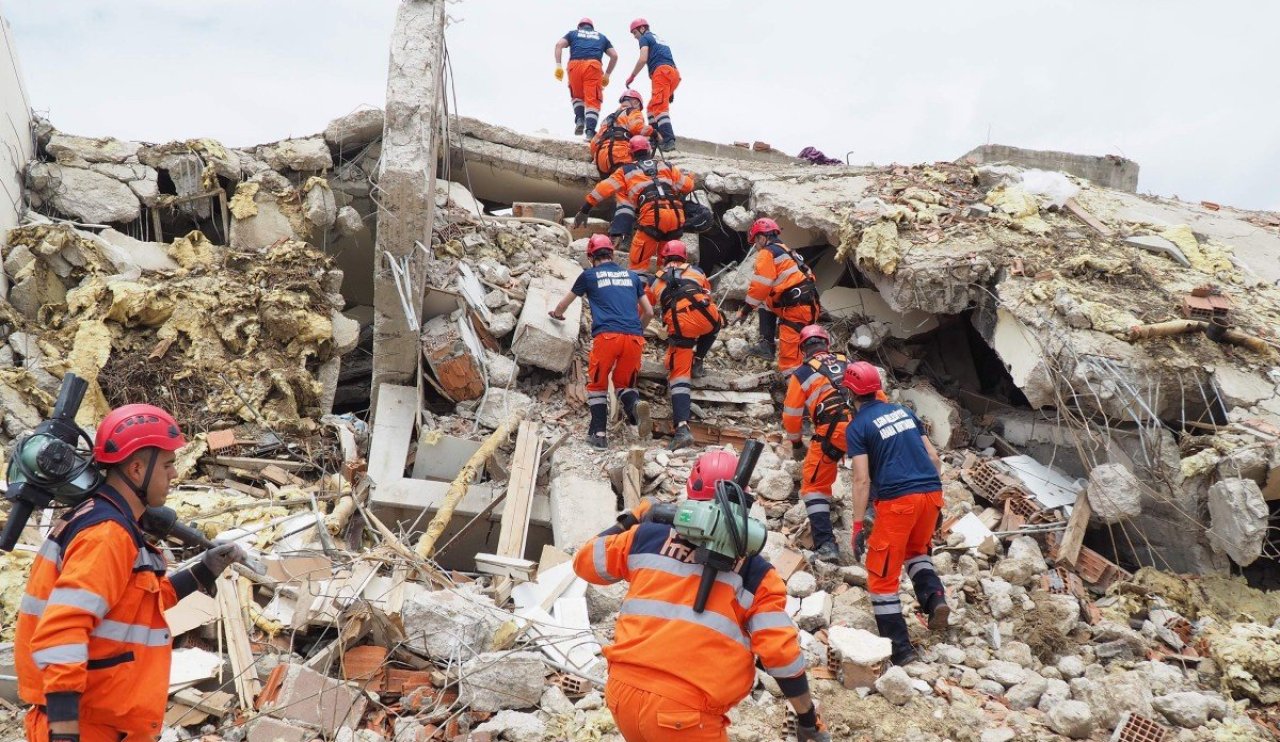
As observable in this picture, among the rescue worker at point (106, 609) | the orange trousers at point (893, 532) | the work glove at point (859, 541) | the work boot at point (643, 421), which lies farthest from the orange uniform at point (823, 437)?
the rescue worker at point (106, 609)

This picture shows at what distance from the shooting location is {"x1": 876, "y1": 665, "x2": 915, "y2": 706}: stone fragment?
4555mm

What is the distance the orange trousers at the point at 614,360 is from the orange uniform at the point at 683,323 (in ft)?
1.17

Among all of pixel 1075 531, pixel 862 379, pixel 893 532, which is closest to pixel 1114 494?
pixel 1075 531

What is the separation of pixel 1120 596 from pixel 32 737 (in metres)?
5.81

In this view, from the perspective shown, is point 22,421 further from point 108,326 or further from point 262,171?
point 262,171

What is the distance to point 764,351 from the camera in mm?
8516

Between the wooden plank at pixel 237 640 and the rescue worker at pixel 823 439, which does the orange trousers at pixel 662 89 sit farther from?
the wooden plank at pixel 237 640

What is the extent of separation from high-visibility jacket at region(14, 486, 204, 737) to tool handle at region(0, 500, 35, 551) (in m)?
0.08

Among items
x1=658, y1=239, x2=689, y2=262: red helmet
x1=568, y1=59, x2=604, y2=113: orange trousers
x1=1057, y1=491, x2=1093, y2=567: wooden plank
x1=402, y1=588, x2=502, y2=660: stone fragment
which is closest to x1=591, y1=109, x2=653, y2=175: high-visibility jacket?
x1=568, y1=59, x2=604, y2=113: orange trousers

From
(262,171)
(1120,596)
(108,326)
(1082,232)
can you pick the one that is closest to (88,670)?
(108,326)

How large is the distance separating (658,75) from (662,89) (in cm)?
17

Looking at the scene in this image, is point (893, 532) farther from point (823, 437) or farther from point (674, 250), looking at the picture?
point (674, 250)

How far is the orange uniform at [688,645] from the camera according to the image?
3.09m

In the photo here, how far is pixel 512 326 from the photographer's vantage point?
785cm
